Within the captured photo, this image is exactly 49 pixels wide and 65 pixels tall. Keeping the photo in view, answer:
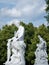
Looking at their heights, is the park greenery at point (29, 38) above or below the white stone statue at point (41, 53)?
above

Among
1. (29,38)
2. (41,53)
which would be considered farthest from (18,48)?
(29,38)

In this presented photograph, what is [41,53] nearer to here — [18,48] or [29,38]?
[18,48]

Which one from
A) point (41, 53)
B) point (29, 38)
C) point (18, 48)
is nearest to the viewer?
point (18, 48)

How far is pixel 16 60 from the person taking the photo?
1072 inches

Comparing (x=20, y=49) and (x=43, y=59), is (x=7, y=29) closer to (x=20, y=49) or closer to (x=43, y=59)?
(x=43, y=59)

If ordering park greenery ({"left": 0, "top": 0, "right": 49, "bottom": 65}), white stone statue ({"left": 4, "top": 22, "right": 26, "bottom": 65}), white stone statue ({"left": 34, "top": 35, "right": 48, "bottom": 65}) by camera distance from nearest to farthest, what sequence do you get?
white stone statue ({"left": 4, "top": 22, "right": 26, "bottom": 65}) → white stone statue ({"left": 34, "top": 35, "right": 48, "bottom": 65}) → park greenery ({"left": 0, "top": 0, "right": 49, "bottom": 65})

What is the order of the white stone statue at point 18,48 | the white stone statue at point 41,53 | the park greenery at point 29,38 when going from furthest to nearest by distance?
the park greenery at point 29,38, the white stone statue at point 41,53, the white stone statue at point 18,48

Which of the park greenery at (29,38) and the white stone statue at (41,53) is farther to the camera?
the park greenery at (29,38)

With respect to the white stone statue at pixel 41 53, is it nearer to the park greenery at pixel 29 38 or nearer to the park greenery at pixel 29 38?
the park greenery at pixel 29 38

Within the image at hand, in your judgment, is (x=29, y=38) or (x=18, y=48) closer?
(x=18, y=48)

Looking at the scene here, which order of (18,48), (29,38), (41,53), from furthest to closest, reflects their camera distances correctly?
1. (29,38)
2. (41,53)
3. (18,48)

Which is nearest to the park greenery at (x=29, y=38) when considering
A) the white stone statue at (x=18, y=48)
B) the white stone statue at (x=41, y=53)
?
the white stone statue at (x=41, y=53)

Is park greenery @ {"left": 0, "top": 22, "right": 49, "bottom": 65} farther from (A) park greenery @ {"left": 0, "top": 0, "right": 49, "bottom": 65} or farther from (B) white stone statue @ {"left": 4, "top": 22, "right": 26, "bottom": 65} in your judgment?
(B) white stone statue @ {"left": 4, "top": 22, "right": 26, "bottom": 65}

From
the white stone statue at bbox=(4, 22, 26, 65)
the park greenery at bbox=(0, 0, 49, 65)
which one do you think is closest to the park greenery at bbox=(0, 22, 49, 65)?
the park greenery at bbox=(0, 0, 49, 65)
